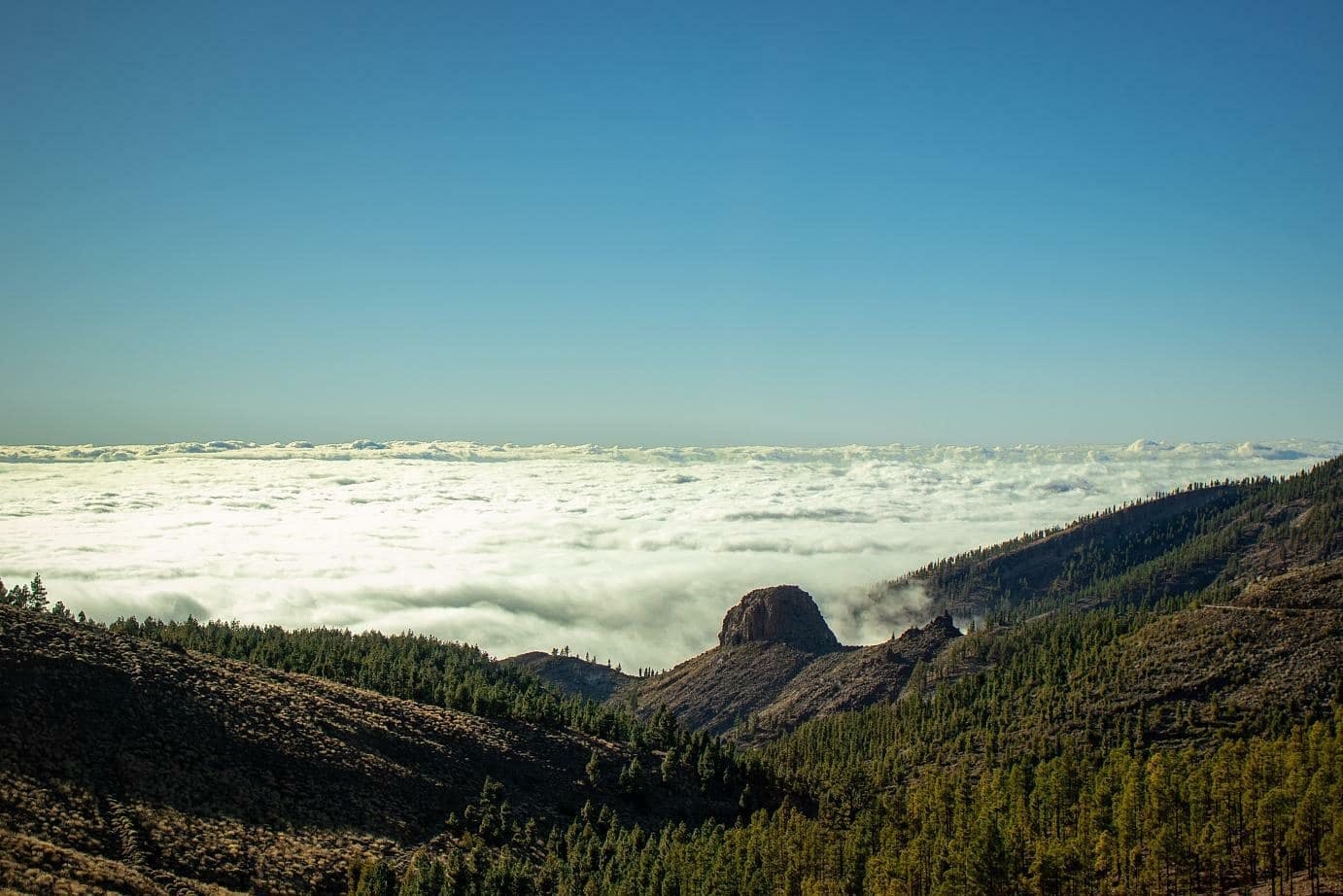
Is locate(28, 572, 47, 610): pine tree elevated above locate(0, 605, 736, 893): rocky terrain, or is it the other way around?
locate(28, 572, 47, 610): pine tree

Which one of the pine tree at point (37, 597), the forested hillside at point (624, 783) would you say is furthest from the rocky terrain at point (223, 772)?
the pine tree at point (37, 597)

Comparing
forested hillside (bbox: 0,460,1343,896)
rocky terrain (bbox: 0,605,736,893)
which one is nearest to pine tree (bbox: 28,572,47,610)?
forested hillside (bbox: 0,460,1343,896)

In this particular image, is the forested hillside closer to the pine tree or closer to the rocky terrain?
the rocky terrain

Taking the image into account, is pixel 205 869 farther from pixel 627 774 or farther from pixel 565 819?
pixel 627 774

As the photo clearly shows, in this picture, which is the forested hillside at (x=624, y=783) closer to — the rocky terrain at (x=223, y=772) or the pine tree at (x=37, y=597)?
the rocky terrain at (x=223, y=772)

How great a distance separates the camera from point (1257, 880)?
8519cm

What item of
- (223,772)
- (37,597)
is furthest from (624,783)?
(37,597)

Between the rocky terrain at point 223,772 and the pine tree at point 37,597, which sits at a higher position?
the pine tree at point 37,597

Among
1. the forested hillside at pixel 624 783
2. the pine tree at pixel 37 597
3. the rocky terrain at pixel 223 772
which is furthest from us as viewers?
the pine tree at pixel 37 597

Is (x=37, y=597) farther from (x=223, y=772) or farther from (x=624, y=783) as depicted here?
(x=624, y=783)

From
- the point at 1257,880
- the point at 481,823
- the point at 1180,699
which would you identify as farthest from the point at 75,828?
the point at 1180,699

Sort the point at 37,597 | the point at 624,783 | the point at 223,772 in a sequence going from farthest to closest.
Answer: the point at 37,597 < the point at 624,783 < the point at 223,772

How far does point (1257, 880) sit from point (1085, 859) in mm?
15012

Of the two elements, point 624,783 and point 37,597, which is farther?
point 37,597
